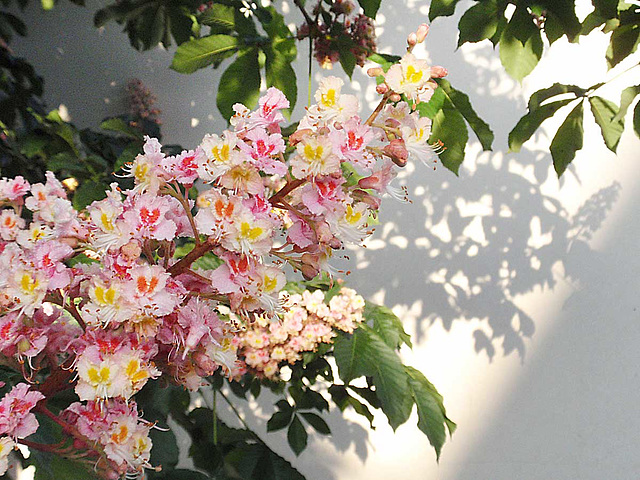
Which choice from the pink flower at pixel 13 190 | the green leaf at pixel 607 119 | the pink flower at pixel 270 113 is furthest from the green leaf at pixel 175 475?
the green leaf at pixel 607 119

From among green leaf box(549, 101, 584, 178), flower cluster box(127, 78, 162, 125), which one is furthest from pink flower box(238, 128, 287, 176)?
flower cluster box(127, 78, 162, 125)

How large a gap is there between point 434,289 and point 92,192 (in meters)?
1.30

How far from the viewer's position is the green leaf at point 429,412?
1024mm

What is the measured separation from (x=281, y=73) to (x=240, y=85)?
0.21 ft

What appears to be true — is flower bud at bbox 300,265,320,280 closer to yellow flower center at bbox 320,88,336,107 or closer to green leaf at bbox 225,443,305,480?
yellow flower center at bbox 320,88,336,107

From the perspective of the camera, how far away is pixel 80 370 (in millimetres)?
344

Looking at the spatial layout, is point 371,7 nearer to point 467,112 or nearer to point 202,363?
point 467,112

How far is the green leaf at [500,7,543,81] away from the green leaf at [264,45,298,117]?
0.30m

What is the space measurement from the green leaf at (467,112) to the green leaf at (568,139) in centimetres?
12

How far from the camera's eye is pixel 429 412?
1.07 meters

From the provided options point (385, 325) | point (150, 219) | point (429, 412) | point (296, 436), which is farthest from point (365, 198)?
point (296, 436)

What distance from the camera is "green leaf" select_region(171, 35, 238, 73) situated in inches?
34.2

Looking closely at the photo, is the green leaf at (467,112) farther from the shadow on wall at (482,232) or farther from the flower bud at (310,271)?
the shadow on wall at (482,232)

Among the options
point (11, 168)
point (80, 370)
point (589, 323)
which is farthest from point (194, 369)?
point (589, 323)
